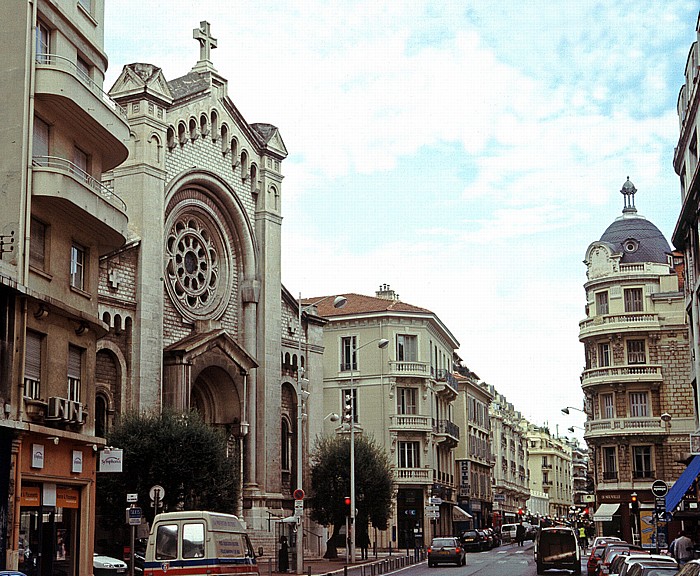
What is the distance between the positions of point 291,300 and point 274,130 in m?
8.26

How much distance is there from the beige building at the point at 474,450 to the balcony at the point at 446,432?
5.75 metres

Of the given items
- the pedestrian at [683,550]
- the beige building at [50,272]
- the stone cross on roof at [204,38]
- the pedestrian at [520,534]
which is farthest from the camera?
the pedestrian at [520,534]

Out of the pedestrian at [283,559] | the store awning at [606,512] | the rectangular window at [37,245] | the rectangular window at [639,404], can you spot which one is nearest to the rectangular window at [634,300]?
the rectangular window at [639,404]

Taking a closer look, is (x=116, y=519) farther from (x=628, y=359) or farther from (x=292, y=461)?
(x=628, y=359)

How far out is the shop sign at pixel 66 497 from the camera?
25.8 metres

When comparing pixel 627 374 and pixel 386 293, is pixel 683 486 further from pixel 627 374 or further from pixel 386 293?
pixel 386 293

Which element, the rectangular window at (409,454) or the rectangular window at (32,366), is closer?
the rectangular window at (32,366)

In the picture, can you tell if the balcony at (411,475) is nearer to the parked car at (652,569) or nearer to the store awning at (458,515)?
the store awning at (458,515)

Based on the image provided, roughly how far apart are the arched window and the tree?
15.4 m

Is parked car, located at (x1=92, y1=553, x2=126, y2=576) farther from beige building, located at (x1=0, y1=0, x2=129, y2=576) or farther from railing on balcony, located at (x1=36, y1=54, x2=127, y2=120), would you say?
railing on balcony, located at (x1=36, y1=54, x2=127, y2=120)

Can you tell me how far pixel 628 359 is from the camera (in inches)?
2510

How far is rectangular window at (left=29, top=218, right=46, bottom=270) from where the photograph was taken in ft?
82.3

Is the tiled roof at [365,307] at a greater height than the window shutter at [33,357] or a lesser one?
greater

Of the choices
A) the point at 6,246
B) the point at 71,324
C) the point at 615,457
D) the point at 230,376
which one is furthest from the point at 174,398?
the point at 615,457
